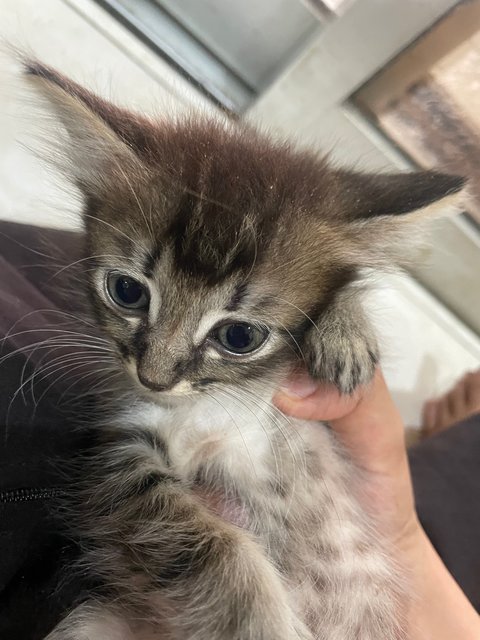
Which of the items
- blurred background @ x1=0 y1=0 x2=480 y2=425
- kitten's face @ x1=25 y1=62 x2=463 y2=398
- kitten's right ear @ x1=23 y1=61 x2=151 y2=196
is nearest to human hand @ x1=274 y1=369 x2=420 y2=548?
kitten's face @ x1=25 y1=62 x2=463 y2=398

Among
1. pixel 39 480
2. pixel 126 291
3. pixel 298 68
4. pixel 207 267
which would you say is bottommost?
pixel 39 480

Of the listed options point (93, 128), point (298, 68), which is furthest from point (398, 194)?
point (298, 68)

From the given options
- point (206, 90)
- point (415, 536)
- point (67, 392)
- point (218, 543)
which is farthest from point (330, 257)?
point (206, 90)

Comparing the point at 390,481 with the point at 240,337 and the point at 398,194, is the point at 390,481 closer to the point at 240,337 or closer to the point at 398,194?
the point at 240,337

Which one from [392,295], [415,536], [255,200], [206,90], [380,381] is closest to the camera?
[255,200]

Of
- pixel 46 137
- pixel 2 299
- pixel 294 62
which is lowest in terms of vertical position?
pixel 2 299

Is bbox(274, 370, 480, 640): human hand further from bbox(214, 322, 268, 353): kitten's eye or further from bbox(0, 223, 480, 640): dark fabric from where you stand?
bbox(0, 223, 480, 640): dark fabric

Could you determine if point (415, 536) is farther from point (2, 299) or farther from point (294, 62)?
point (294, 62)
